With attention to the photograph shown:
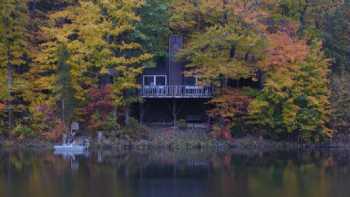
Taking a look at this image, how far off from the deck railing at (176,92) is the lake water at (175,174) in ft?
17.4

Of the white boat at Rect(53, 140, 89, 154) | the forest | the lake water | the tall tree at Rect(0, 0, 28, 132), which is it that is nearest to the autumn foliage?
the forest

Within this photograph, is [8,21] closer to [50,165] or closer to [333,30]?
[50,165]

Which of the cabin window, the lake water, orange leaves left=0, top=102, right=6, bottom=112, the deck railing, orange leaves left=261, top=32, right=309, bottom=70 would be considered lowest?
the lake water

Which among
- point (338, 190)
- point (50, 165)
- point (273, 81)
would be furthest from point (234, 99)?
point (338, 190)

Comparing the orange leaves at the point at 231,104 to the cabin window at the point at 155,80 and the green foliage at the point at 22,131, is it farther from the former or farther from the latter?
the green foliage at the point at 22,131

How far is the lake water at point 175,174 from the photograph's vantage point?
63.6 feet

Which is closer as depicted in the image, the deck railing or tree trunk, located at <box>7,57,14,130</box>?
tree trunk, located at <box>7,57,14,130</box>

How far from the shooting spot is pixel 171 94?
1409 inches

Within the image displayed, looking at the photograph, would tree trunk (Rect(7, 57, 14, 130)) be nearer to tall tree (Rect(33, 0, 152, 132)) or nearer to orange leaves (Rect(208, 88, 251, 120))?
tall tree (Rect(33, 0, 152, 132))

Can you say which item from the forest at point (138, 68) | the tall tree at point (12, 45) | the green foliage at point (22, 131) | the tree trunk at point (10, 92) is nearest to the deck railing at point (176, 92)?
the forest at point (138, 68)

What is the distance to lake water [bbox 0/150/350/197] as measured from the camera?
19391 mm

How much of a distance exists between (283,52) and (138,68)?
7.97 meters

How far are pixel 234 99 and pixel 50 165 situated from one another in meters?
12.3

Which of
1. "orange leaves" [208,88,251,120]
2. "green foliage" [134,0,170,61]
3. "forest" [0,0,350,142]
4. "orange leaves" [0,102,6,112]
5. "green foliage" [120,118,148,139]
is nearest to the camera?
"orange leaves" [0,102,6,112]
